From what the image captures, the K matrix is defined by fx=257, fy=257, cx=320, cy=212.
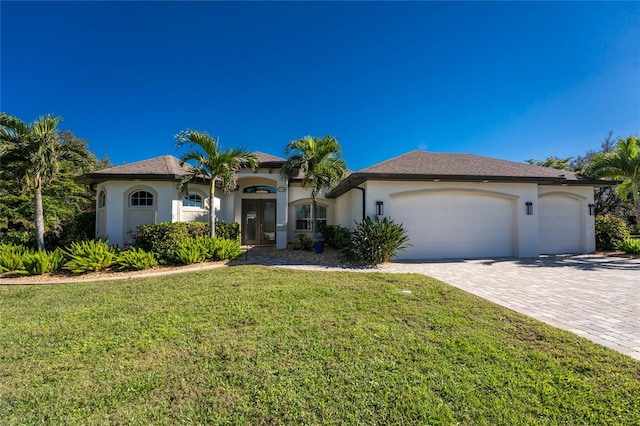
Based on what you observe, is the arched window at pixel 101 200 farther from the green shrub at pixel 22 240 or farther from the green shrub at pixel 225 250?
the green shrub at pixel 225 250

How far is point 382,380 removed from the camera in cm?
261

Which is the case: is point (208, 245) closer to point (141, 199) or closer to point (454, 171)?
point (141, 199)

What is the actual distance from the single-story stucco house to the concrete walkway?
132 centimetres

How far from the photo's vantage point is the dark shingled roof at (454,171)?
10125 mm

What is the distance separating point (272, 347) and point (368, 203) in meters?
7.73

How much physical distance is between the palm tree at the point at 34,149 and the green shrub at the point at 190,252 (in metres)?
5.21

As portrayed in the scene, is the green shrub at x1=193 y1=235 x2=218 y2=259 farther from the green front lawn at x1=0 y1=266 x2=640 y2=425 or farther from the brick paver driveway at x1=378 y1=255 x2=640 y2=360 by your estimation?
the brick paver driveway at x1=378 y1=255 x2=640 y2=360

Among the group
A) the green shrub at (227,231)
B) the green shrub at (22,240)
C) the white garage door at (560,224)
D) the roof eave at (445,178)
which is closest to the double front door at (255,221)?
the green shrub at (227,231)

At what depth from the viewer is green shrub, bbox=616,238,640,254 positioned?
35.9 feet

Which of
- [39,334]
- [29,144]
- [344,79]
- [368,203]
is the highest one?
[344,79]

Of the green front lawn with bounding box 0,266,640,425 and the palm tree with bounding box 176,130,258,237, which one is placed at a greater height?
the palm tree with bounding box 176,130,258,237

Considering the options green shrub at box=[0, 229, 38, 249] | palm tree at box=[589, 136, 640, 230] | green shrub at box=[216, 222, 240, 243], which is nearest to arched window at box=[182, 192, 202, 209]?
green shrub at box=[216, 222, 240, 243]

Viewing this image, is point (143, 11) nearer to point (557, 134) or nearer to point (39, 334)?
point (39, 334)

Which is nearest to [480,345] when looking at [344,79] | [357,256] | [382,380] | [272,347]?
[382,380]
